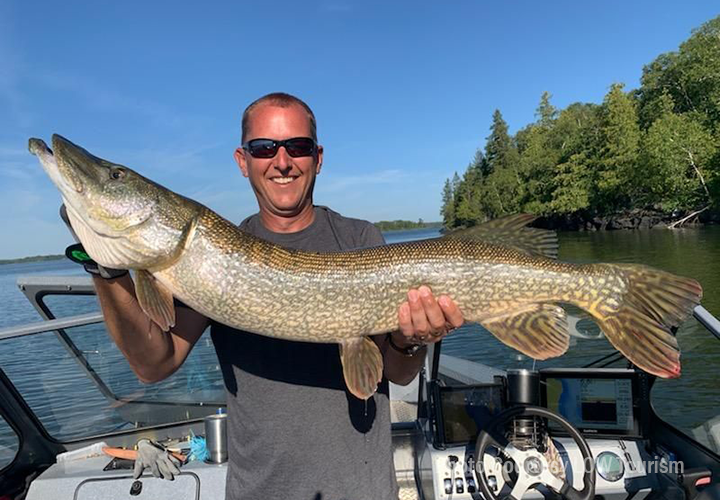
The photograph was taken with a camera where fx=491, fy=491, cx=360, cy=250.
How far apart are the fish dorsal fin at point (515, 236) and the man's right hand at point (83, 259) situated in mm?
1389

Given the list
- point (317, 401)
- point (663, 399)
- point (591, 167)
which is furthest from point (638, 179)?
point (317, 401)

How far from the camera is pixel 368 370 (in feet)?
6.35

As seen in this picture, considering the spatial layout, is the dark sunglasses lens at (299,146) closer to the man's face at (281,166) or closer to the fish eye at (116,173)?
the man's face at (281,166)

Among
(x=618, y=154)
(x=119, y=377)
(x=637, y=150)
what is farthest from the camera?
(x=618, y=154)

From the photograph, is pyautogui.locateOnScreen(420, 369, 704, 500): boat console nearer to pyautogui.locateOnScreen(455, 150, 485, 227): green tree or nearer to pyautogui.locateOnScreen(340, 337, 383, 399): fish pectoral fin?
pyautogui.locateOnScreen(340, 337, 383, 399): fish pectoral fin

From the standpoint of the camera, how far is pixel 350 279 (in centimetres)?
208

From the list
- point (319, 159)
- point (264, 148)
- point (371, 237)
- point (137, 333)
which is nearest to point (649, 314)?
point (371, 237)

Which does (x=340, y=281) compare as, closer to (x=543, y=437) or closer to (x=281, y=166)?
(x=281, y=166)

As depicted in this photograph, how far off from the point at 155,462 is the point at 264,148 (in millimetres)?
2317

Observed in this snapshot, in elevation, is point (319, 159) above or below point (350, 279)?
above

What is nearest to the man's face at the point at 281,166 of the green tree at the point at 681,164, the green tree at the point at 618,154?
the green tree at the point at 681,164

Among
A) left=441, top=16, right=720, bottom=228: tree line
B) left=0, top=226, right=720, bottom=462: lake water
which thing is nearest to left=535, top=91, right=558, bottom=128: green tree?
left=441, top=16, right=720, bottom=228: tree line

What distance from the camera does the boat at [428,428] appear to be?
307cm

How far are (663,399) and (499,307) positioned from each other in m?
2.15
